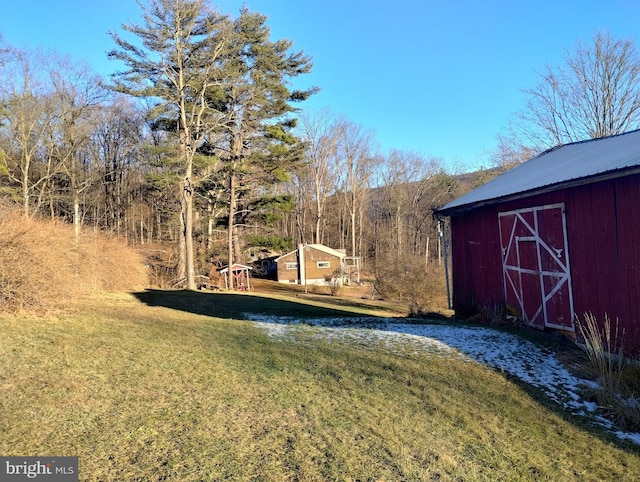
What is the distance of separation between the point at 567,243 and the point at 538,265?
0.99m

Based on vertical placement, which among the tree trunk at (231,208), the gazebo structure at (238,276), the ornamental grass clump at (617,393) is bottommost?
the ornamental grass clump at (617,393)

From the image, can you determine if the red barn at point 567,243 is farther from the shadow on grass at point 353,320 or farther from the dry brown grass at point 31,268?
the dry brown grass at point 31,268

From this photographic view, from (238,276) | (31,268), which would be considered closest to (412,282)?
(238,276)

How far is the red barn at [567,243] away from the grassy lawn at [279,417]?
8.83 ft

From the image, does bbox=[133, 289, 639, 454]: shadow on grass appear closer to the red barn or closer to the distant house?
the red barn

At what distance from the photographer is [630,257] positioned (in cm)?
620

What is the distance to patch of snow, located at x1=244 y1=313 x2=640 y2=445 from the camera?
5059mm

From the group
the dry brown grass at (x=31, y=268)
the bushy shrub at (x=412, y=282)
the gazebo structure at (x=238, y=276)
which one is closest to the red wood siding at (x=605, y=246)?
the dry brown grass at (x=31, y=268)

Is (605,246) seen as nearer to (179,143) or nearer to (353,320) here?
(353,320)

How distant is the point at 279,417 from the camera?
3789mm

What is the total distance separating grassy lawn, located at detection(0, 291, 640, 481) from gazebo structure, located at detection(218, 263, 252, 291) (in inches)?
859

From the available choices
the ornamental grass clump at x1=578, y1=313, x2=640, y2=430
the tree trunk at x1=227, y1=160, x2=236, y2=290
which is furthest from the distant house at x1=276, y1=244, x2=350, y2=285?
the ornamental grass clump at x1=578, y1=313, x2=640, y2=430

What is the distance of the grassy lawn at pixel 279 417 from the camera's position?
9.83ft

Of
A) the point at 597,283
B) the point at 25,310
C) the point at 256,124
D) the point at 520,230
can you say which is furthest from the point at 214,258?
the point at 597,283
